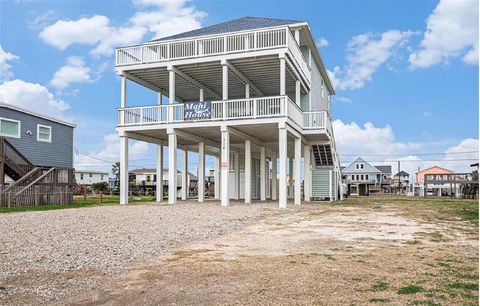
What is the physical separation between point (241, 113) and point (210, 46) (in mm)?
3810

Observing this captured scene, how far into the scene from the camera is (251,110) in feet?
70.0

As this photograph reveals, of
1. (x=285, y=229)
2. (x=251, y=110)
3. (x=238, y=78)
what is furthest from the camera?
(x=238, y=78)

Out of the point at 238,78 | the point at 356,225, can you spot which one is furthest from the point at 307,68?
the point at 356,225

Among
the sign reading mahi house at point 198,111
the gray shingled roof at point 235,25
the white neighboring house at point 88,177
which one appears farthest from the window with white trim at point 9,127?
the white neighboring house at point 88,177

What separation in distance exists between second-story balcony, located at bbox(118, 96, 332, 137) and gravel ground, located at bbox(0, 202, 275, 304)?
6.58 meters

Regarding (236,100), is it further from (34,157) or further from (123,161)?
(34,157)

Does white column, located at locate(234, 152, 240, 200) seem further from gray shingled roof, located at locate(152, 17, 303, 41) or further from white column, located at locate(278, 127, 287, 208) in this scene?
white column, located at locate(278, 127, 287, 208)

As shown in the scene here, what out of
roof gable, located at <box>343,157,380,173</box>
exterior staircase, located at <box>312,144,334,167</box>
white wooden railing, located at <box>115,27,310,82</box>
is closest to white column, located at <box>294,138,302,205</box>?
white wooden railing, located at <box>115,27,310,82</box>

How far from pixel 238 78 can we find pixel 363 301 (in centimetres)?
2074

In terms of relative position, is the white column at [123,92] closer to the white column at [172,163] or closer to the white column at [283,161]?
the white column at [172,163]

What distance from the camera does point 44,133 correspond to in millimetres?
30719

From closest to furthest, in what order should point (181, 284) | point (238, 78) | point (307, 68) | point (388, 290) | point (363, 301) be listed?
point (363, 301)
point (388, 290)
point (181, 284)
point (238, 78)
point (307, 68)

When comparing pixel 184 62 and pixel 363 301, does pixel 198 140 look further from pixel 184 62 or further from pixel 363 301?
pixel 363 301

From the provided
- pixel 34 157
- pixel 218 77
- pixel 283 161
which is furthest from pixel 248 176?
pixel 34 157
